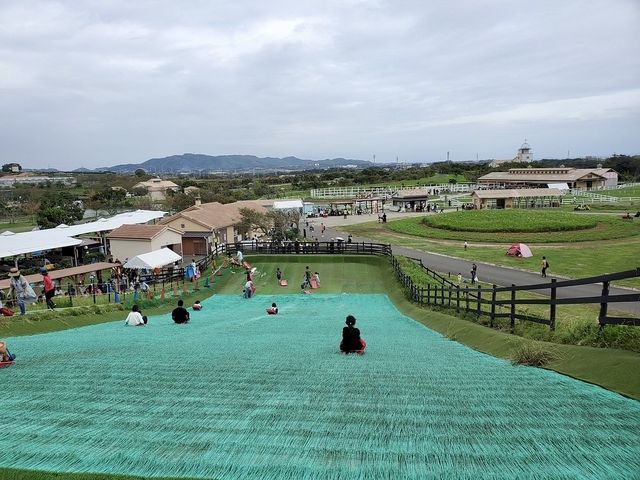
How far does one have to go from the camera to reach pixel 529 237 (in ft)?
130

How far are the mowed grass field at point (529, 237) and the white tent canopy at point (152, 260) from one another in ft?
66.2

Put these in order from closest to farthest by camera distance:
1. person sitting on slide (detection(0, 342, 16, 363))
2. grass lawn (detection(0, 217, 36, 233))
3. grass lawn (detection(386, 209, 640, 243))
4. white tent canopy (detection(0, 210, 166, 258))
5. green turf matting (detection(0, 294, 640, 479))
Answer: green turf matting (detection(0, 294, 640, 479)) < person sitting on slide (detection(0, 342, 16, 363)) < white tent canopy (detection(0, 210, 166, 258)) < grass lawn (detection(386, 209, 640, 243)) < grass lawn (detection(0, 217, 36, 233))

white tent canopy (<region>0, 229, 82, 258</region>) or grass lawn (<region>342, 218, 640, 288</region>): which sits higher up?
white tent canopy (<region>0, 229, 82, 258</region>)

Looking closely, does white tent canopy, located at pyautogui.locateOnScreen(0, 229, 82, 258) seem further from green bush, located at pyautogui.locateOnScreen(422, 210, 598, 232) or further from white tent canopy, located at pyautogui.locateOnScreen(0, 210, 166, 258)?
green bush, located at pyautogui.locateOnScreen(422, 210, 598, 232)

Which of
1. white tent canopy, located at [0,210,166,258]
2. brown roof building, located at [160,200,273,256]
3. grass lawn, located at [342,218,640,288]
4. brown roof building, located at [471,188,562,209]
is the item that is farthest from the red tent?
brown roof building, located at [471,188,562,209]

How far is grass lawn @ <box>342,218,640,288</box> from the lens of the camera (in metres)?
27.0

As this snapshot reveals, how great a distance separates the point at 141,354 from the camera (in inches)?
295

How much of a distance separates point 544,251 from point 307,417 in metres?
33.5

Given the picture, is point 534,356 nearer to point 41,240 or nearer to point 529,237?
point 41,240

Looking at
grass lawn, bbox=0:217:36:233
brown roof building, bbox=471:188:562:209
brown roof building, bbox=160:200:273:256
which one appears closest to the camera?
brown roof building, bbox=160:200:273:256

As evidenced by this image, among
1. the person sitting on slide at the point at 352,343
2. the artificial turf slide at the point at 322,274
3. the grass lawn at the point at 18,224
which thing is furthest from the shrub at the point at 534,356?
the grass lawn at the point at 18,224

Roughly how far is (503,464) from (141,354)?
5.89 metres

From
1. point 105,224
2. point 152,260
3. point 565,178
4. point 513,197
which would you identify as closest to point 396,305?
point 152,260

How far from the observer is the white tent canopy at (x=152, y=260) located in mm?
23422
